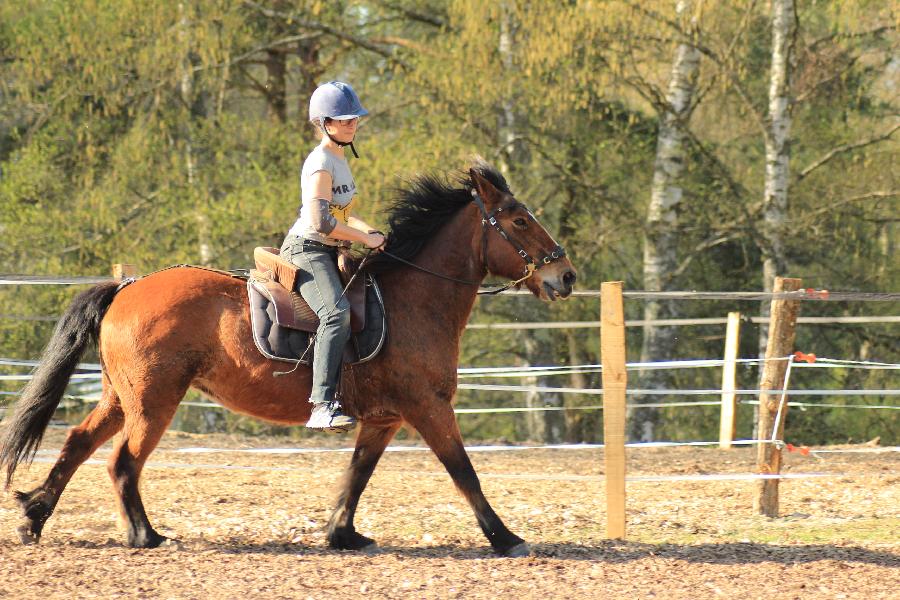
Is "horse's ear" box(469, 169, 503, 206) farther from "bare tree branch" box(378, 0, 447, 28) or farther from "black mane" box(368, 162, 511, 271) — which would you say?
"bare tree branch" box(378, 0, 447, 28)

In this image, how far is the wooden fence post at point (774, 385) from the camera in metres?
7.10

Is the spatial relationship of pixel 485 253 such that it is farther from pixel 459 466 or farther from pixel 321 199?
pixel 459 466

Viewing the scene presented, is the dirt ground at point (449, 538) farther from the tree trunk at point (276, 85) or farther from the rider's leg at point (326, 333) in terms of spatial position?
the tree trunk at point (276, 85)

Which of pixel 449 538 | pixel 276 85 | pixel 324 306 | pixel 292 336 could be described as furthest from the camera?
pixel 276 85

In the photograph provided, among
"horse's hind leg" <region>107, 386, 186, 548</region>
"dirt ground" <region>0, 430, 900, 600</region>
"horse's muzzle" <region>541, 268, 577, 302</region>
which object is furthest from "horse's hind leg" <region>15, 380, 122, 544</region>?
"horse's muzzle" <region>541, 268, 577, 302</region>

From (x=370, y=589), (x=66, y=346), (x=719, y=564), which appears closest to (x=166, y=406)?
(x=66, y=346)

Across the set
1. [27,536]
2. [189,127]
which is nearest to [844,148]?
[189,127]

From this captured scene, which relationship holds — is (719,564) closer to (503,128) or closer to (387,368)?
(387,368)

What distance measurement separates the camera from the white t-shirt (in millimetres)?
5469

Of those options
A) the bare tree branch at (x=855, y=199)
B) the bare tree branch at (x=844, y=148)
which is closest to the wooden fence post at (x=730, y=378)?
the bare tree branch at (x=855, y=199)

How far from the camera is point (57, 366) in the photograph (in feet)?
19.5

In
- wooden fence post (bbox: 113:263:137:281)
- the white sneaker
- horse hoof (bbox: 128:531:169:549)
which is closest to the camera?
the white sneaker

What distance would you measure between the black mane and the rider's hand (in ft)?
0.78

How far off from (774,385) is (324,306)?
3.21 metres
